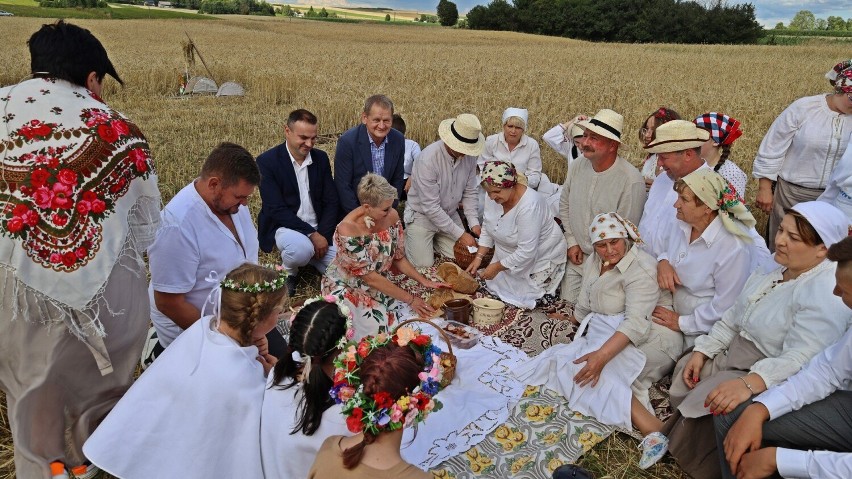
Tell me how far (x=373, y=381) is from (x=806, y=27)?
3531 inches

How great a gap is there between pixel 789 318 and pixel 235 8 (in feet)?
282

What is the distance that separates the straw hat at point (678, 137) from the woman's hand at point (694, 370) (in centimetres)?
194

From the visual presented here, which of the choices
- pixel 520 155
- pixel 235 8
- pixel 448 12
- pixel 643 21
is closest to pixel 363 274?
pixel 520 155

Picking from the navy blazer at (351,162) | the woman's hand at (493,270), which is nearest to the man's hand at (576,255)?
the woman's hand at (493,270)

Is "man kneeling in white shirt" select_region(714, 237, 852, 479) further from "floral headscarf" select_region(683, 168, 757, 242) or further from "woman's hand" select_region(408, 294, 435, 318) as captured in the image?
"woman's hand" select_region(408, 294, 435, 318)

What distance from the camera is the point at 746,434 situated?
319cm

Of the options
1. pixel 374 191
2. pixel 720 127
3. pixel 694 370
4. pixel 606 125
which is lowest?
pixel 694 370

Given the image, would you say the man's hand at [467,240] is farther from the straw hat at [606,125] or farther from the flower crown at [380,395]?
the flower crown at [380,395]

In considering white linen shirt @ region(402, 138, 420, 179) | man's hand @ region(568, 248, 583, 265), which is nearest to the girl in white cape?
man's hand @ region(568, 248, 583, 265)

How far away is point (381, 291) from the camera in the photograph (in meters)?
4.90

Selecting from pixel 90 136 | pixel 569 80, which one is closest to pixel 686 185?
pixel 90 136

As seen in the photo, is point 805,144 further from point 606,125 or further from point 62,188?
point 62,188

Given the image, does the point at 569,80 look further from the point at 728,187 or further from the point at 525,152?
the point at 728,187

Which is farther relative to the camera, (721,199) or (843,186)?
(843,186)
